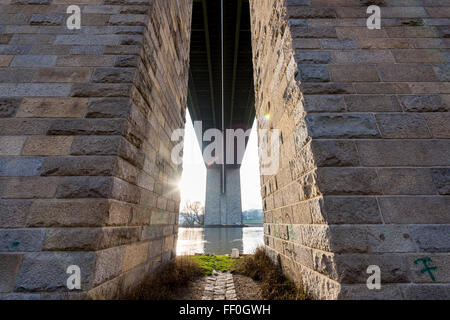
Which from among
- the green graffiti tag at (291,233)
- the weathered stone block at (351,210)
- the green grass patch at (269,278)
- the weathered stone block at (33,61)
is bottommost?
the green grass patch at (269,278)

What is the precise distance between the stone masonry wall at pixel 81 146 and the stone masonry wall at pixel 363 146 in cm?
203

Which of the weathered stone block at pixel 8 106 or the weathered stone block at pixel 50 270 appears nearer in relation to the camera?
the weathered stone block at pixel 50 270

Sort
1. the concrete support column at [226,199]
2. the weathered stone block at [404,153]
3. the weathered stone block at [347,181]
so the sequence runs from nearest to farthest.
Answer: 1. the weathered stone block at [347,181]
2. the weathered stone block at [404,153]
3. the concrete support column at [226,199]

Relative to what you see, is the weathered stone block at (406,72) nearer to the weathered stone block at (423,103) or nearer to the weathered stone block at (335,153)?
the weathered stone block at (423,103)

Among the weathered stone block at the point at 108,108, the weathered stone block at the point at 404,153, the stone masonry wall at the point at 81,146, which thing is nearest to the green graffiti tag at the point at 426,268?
the weathered stone block at the point at 404,153

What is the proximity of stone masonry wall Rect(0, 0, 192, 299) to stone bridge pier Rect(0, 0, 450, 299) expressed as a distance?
0.6 inches

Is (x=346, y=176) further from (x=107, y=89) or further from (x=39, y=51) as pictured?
(x=39, y=51)

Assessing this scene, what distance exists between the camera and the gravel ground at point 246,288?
2.69m

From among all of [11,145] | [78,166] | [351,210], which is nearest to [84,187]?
[78,166]

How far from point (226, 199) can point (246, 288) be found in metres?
27.6

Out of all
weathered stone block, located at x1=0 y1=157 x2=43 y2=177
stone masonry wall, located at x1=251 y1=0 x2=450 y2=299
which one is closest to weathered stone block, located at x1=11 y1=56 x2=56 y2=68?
weathered stone block, located at x1=0 y1=157 x2=43 y2=177

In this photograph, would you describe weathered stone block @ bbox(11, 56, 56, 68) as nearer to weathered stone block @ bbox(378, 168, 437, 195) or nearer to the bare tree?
weathered stone block @ bbox(378, 168, 437, 195)

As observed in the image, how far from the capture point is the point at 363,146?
2.06 meters
